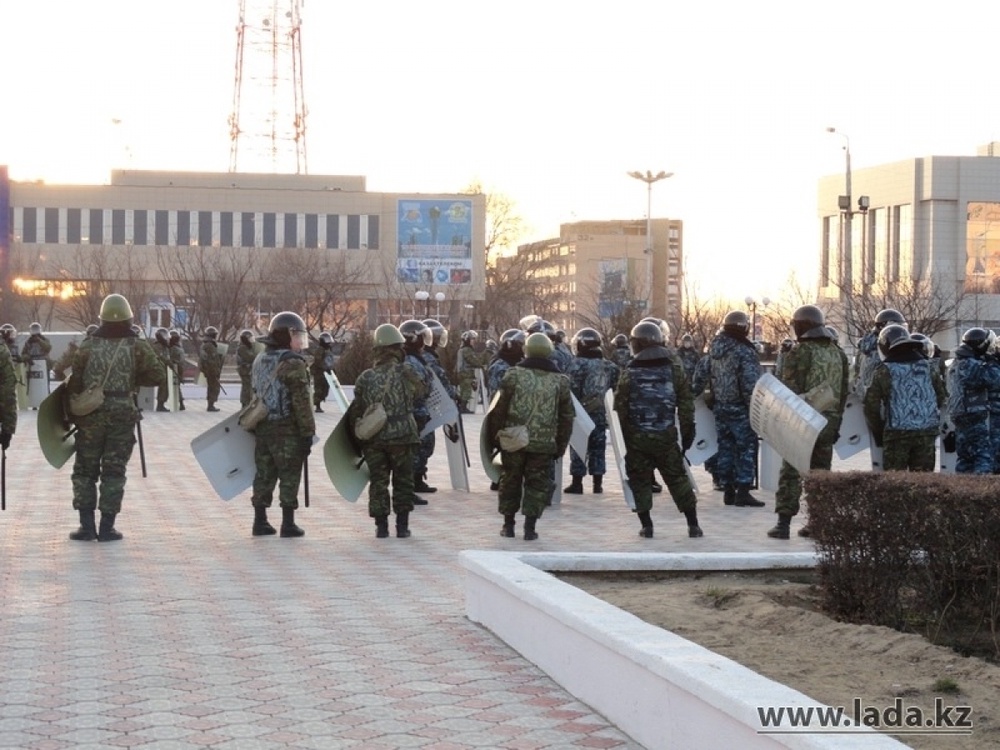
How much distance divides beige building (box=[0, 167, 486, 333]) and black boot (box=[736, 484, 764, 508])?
69.3 m

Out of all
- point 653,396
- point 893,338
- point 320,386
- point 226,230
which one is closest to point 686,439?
point 653,396

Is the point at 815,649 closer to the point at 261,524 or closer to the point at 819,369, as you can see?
the point at 819,369

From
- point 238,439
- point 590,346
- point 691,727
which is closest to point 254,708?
point 691,727

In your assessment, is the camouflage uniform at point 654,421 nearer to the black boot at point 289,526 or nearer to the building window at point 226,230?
the black boot at point 289,526

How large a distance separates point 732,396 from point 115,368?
568 centimetres

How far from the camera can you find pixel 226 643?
796 cm

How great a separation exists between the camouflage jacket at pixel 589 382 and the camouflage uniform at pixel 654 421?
13.2ft

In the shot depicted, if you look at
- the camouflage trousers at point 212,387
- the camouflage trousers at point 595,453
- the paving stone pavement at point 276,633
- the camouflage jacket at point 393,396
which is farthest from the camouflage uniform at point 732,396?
the camouflage trousers at point 212,387

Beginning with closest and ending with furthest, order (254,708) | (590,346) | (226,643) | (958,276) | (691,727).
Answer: (691,727), (254,708), (226,643), (590,346), (958,276)

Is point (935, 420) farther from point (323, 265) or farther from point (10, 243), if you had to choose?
point (10, 243)

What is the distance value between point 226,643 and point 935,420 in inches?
265

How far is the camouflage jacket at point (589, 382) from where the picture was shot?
1631 centimetres

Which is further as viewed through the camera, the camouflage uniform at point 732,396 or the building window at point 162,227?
the building window at point 162,227

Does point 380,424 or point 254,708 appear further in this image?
point 380,424
